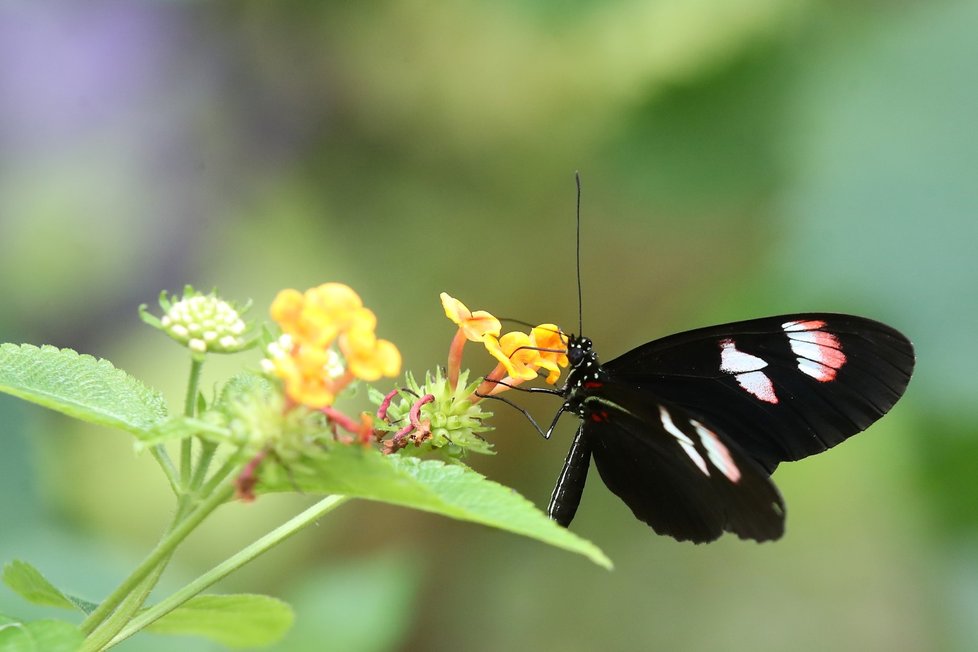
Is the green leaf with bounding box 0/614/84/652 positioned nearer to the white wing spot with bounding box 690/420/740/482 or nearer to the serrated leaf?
the serrated leaf

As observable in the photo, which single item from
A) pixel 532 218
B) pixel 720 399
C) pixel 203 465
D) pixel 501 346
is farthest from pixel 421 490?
pixel 532 218

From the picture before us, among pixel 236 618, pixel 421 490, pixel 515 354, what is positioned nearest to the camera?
pixel 421 490

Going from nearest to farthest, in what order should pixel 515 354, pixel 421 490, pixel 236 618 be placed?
pixel 421 490
pixel 236 618
pixel 515 354

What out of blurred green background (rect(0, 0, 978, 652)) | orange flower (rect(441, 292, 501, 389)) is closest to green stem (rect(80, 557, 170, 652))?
orange flower (rect(441, 292, 501, 389))

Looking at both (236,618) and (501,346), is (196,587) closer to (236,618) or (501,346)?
(236,618)

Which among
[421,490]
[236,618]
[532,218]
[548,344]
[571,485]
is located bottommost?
[236,618]

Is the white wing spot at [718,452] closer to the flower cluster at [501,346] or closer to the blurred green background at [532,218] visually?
the flower cluster at [501,346]
